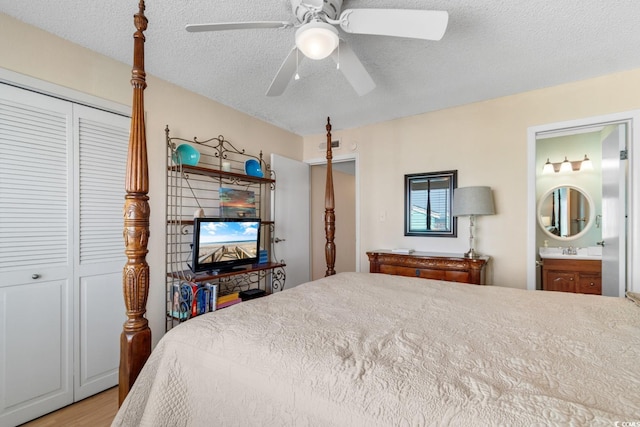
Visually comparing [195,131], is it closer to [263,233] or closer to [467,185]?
[263,233]

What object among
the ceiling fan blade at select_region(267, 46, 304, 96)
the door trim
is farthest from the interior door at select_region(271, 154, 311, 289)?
the ceiling fan blade at select_region(267, 46, 304, 96)

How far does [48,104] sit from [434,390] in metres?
2.74

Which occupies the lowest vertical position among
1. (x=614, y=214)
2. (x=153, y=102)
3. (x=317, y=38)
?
(x=614, y=214)

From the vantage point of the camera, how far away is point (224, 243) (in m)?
2.74

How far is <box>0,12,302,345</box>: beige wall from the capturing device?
1897 mm

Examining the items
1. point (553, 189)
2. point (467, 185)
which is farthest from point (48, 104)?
point (553, 189)

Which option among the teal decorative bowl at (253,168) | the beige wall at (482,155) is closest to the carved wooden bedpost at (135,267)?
the teal decorative bowl at (253,168)

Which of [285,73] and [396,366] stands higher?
[285,73]

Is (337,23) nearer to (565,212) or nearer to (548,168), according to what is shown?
(548,168)

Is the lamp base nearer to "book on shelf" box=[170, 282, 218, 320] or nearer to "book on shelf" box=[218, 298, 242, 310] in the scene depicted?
"book on shelf" box=[218, 298, 242, 310]

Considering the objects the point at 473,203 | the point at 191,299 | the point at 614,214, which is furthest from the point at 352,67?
the point at 614,214

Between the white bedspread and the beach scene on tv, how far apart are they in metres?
1.27

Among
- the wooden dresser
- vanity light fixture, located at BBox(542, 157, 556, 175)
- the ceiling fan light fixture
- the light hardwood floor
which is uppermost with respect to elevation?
the ceiling fan light fixture

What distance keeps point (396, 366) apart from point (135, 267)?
3.78ft
